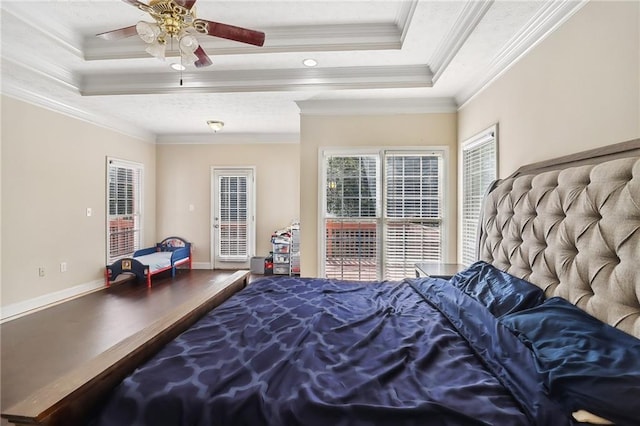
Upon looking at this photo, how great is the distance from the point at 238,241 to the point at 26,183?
3.20 metres

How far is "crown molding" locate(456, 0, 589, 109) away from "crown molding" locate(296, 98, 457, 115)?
0.58 m

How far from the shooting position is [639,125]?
1.37 metres

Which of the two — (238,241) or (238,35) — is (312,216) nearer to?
(238,35)

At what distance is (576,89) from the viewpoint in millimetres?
1745

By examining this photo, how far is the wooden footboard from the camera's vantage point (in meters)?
0.83

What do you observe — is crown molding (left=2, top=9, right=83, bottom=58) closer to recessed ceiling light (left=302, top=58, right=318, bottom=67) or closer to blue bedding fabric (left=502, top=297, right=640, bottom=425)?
recessed ceiling light (left=302, top=58, right=318, bottom=67)

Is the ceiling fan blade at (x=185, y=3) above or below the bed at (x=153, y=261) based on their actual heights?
above

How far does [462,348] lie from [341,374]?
569 mm

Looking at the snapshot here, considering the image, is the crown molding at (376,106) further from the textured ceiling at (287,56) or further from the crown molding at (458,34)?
the crown molding at (458,34)

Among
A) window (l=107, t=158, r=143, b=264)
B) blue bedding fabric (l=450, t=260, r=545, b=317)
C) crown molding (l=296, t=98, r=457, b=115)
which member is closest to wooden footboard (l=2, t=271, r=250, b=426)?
blue bedding fabric (l=450, t=260, r=545, b=317)

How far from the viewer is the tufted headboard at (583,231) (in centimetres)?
113

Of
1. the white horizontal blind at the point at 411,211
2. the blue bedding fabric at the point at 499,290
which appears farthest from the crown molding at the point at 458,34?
the blue bedding fabric at the point at 499,290

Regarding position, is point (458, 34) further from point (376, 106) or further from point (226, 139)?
point (226, 139)

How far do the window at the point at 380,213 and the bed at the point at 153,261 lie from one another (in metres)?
2.98
